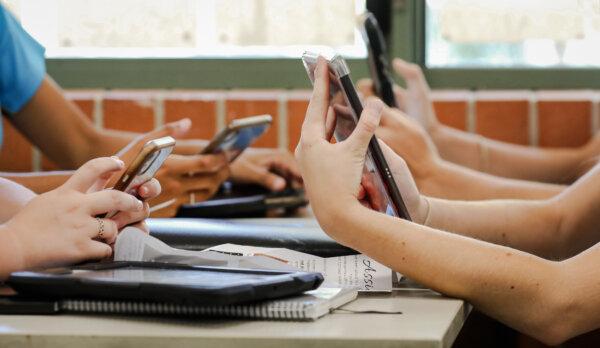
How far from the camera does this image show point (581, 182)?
1.48 metres

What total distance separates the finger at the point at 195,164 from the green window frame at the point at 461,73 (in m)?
0.77

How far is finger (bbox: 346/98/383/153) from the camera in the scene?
3.25ft

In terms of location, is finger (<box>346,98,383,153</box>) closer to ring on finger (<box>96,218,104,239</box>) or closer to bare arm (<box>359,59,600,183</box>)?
ring on finger (<box>96,218,104,239</box>)

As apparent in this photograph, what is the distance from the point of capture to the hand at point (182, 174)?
5.59ft

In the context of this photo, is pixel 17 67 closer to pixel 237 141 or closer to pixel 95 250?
pixel 237 141

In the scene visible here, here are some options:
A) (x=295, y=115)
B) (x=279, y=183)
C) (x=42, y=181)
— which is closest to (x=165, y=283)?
(x=42, y=181)

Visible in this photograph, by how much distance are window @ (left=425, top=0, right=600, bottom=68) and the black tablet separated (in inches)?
64.5

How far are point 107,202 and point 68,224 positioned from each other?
0.05 metres

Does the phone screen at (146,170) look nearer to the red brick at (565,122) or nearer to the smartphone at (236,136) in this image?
the smartphone at (236,136)

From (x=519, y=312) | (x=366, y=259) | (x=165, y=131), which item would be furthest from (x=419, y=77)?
(x=519, y=312)

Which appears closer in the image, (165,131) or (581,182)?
(581,182)

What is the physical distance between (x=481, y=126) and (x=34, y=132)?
1.06 metres

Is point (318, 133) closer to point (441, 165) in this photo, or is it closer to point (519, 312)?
point (519, 312)

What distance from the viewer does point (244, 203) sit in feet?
5.85
